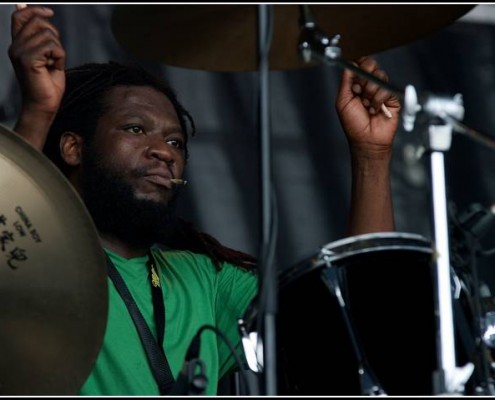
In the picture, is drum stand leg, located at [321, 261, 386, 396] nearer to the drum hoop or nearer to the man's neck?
the drum hoop

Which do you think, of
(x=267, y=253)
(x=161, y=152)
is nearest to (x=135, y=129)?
(x=161, y=152)

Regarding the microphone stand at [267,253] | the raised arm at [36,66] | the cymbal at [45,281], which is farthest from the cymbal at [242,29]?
the cymbal at [45,281]

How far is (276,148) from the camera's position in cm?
297

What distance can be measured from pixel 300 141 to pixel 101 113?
517 mm

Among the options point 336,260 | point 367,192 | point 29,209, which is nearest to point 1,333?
point 29,209

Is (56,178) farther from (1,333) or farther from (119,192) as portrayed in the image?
(119,192)

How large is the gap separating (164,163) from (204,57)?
0.34 m

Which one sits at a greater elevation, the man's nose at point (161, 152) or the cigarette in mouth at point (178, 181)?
the man's nose at point (161, 152)

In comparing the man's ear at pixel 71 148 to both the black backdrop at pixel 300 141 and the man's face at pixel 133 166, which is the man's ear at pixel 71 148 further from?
the black backdrop at pixel 300 141

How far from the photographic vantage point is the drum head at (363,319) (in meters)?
2.06

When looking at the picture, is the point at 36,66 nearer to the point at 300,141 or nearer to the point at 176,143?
the point at 176,143

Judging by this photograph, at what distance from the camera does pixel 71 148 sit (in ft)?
9.21

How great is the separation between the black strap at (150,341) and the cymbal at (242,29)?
18.9 inches

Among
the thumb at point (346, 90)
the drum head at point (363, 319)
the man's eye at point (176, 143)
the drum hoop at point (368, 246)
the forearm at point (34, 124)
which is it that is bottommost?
the drum head at point (363, 319)
